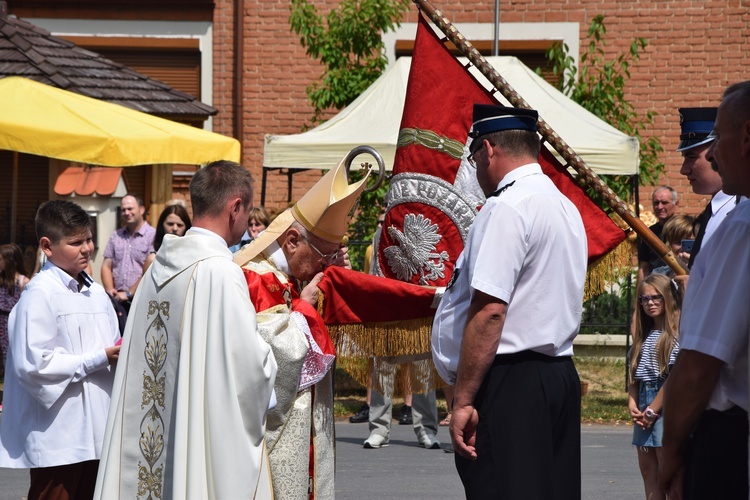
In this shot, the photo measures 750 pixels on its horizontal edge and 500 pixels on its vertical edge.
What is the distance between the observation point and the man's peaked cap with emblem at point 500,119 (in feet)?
13.0

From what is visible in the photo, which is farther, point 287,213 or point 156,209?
point 156,209

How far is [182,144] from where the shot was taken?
10672 mm

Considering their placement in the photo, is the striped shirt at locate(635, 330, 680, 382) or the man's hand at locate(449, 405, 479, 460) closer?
the man's hand at locate(449, 405, 479, 460)

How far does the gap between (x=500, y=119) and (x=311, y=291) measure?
3.87ft

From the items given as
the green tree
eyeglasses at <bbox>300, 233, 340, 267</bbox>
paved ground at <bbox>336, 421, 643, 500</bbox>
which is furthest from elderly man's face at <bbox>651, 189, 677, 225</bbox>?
eyeglasses at <bbox>300, 233, 340, 267</bbox>

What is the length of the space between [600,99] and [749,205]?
35.0 ft

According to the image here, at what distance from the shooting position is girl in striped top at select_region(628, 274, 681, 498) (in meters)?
6.05

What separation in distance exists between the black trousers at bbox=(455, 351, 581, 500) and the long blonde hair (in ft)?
8.48

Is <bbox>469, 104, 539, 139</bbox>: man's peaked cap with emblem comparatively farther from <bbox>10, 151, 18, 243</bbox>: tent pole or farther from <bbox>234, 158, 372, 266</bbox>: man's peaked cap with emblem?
<bbox>10, 151, 18, 243</bbox>: tent pole

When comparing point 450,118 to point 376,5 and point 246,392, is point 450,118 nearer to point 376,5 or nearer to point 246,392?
point 246,392

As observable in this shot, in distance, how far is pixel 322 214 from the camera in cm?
439

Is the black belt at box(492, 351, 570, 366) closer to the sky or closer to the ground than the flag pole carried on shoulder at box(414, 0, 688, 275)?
closer to the ground

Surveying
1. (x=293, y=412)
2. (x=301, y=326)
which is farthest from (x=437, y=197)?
(x=293, y=412)

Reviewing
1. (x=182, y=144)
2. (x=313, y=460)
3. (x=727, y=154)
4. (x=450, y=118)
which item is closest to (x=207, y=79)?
(x=182, y=144)
